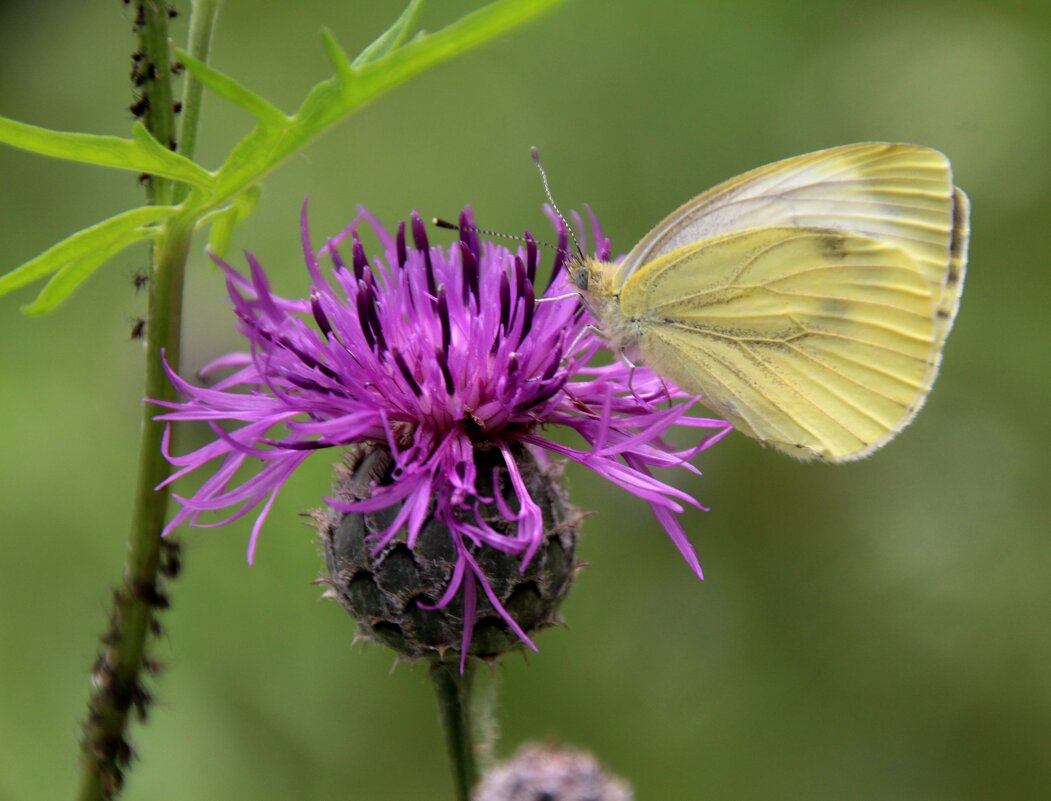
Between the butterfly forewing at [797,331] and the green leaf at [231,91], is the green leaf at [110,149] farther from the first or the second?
the butterfly forewing at [797,331]

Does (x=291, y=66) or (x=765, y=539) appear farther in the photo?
(x=291, y=66)

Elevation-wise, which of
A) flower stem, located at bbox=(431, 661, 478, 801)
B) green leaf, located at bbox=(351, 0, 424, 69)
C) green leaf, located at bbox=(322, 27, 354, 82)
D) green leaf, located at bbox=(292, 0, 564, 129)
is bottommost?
flower stem, located at bbox=(431, 661, 478, 801)

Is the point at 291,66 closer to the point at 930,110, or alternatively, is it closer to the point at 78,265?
the point at 930,110

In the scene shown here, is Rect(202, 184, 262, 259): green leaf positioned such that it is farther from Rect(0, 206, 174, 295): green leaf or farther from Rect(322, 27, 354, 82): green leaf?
Rect(322, 27, 354, 82): green leaf

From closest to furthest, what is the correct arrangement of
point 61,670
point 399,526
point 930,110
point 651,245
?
point 399,526
point 651,245
point 61,670
point 930,110

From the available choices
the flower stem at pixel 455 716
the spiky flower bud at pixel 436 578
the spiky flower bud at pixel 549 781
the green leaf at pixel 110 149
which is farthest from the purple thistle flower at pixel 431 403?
the green leaf at pixel 110 149

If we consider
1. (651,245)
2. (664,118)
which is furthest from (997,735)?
(664,118)

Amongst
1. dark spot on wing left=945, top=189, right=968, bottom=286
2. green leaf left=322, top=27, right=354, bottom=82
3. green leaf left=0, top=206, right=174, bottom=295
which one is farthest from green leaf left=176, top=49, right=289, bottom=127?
dark spot on wing left=945, top=189, right=968, bottom=286
